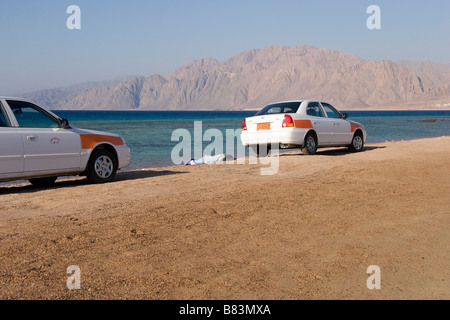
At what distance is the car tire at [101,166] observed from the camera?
9703 mm

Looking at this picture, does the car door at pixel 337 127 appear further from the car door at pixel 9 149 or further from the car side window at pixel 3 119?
the car side window at pixel 3 119

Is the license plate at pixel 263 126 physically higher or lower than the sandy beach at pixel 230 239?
higher

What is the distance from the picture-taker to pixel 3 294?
388 cm

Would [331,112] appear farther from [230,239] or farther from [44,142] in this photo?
[230,239]

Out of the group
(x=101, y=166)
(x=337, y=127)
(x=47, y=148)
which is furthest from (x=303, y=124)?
(x=47, y=148)

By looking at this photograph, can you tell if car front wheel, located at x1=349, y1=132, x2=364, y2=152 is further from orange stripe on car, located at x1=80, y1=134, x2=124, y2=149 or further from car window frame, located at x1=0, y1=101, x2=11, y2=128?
car window frame, located at x1=0, y1=101, x2=11, y2=128

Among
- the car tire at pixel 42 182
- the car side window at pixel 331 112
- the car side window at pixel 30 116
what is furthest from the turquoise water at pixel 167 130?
the car side window at pixel 30 116

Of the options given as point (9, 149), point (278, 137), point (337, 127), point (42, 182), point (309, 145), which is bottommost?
point (42, 182)

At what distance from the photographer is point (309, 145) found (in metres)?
14.3

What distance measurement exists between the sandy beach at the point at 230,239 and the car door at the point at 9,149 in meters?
0.41

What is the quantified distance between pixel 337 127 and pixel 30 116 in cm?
955

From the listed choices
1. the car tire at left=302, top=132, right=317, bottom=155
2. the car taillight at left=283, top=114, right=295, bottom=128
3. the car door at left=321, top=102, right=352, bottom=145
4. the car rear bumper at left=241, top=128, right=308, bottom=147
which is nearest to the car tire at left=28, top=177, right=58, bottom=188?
the car rear bumper at left=241, top=128, right=308, bottom=147

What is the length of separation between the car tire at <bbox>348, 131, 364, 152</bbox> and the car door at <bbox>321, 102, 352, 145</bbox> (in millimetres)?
483

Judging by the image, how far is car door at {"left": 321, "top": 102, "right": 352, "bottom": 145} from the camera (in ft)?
50.5
